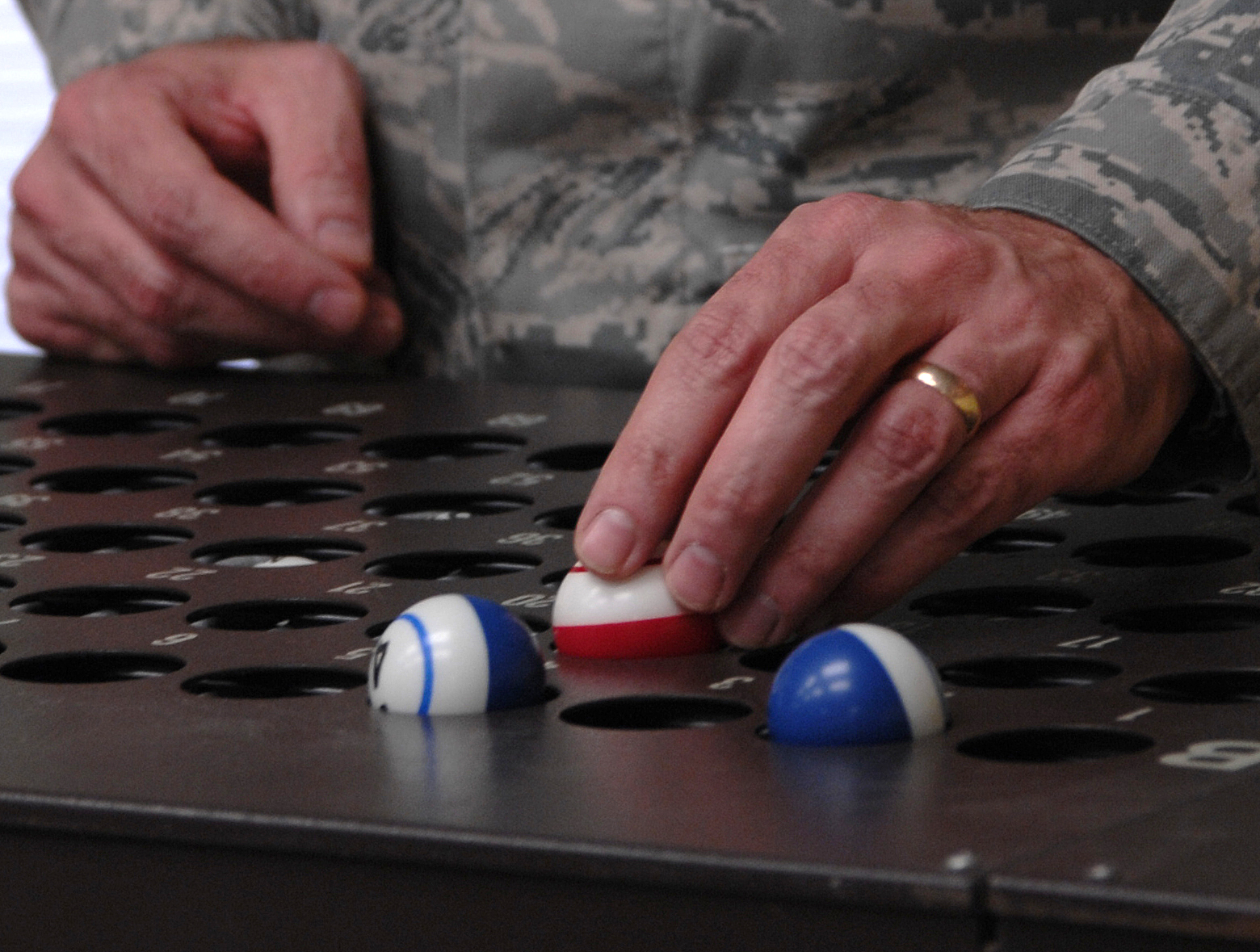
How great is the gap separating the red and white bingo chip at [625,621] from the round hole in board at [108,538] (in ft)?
1.11

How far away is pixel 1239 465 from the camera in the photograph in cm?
97

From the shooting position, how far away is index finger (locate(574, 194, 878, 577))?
0.78 meters

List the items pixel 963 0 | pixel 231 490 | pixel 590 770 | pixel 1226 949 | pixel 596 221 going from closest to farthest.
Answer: pixel 1226 949 → pixel 590 770 → pixel 231 490 → pixel 963 0 → pixel 596 221

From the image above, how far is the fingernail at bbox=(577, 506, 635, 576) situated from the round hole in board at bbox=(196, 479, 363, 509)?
0.37 metres

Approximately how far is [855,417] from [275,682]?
31cm

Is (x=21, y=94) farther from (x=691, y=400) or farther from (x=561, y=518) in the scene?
(x=691, y=400)

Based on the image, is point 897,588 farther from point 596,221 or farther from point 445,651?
point 596,221

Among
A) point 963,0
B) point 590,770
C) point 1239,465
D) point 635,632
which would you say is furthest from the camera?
point 963,0

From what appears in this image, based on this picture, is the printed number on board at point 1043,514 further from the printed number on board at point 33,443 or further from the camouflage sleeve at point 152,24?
the camouflage sleeve at point 152,24

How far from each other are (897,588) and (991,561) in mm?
119

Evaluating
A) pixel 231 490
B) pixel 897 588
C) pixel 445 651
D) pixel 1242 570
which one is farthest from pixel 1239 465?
pixel 231 490

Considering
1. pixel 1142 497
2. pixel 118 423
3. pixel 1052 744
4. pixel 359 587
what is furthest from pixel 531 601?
pixel 118 423

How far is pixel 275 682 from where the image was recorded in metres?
0.75

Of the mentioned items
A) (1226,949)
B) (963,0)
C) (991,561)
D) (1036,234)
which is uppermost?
(963,0)
